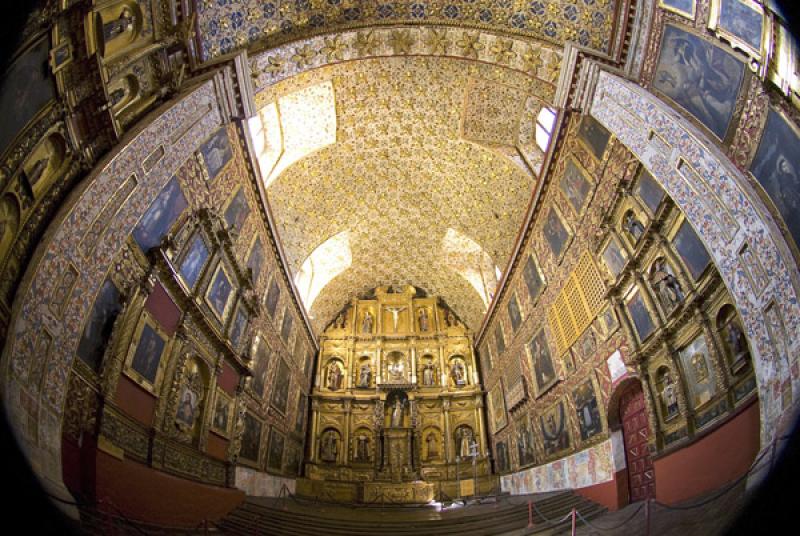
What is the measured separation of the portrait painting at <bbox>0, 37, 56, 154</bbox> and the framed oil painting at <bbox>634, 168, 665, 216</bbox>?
9.57 m

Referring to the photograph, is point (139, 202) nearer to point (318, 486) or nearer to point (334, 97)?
point (334, 97)

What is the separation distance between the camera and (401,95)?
12.9 metres

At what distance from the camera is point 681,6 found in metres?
6.58

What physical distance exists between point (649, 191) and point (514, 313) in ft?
27.2

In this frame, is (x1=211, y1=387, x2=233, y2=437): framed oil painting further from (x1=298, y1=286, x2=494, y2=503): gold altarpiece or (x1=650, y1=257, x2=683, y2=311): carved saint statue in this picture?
(x1=650, y1=257, x2=683, y2=311): carved saint statue

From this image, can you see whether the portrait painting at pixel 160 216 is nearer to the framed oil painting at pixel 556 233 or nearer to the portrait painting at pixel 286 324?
the portrait painting at pixel 286 324

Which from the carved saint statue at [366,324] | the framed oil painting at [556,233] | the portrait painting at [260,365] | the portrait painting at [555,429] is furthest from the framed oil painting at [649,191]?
the carved saint statue at [366,324]

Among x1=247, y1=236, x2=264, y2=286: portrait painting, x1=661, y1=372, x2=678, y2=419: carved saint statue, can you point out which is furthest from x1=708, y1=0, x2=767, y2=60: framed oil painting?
x1=247, y1=236, x2=264, y2=286: portrait painting

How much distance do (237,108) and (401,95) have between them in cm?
576

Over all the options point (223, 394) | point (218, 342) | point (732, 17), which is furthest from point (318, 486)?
point (732, 17)

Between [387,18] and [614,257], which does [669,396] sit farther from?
[387,18]

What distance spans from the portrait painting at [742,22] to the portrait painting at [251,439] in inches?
533

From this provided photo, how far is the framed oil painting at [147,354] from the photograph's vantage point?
7.25m

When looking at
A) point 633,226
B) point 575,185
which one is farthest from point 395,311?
point 633,226
